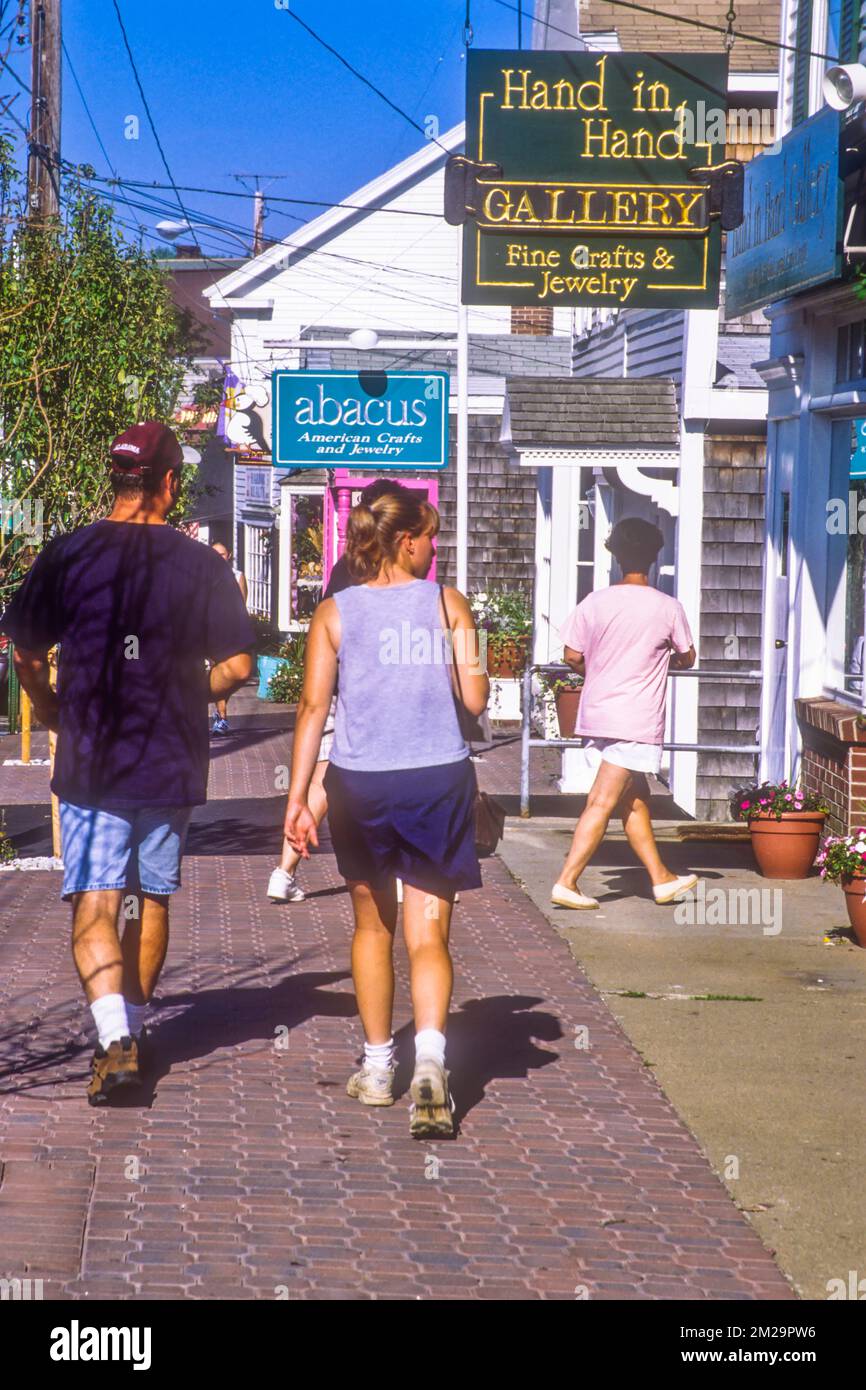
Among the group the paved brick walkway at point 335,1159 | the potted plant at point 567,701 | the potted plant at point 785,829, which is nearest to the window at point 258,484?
the potted plant at point 567,701

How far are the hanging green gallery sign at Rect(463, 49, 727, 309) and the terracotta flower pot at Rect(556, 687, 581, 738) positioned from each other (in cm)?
517

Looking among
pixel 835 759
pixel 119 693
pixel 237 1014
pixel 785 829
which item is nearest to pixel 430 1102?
pixel 119 693

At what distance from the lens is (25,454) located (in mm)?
10219

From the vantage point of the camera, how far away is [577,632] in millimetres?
8609

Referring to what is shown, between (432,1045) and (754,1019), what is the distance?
6.19 feet

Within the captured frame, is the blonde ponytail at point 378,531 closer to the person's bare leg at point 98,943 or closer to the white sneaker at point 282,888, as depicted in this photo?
the person's bare leg at point 98,943

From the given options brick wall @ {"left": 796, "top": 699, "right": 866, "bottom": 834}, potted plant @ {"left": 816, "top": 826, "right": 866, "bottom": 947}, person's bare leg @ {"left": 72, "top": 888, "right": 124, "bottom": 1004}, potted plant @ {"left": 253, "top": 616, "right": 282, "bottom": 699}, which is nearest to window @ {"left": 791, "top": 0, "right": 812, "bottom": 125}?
brick wall @ {"left": 796, "top": 699, "right": 866, "bottom": 834}

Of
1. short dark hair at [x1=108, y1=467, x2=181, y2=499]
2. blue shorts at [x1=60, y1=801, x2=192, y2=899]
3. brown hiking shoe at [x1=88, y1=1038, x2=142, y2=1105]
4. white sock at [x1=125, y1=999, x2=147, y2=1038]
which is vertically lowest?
brown hiking shoe at [x1=88, y1=1038, x2=142, y2=1105]

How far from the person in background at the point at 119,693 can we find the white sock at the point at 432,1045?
Result: 2.80 ft

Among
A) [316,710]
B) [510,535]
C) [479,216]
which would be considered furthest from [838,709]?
[510,535]

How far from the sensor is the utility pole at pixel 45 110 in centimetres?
1612

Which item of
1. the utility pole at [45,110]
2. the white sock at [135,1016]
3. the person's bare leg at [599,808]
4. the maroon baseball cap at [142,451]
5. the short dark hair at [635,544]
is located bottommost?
the white sock at [135,1016]

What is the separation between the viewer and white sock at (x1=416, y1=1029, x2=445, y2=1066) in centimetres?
531

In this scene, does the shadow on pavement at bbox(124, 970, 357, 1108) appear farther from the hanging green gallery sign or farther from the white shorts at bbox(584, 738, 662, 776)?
the hanging green gallery sign
